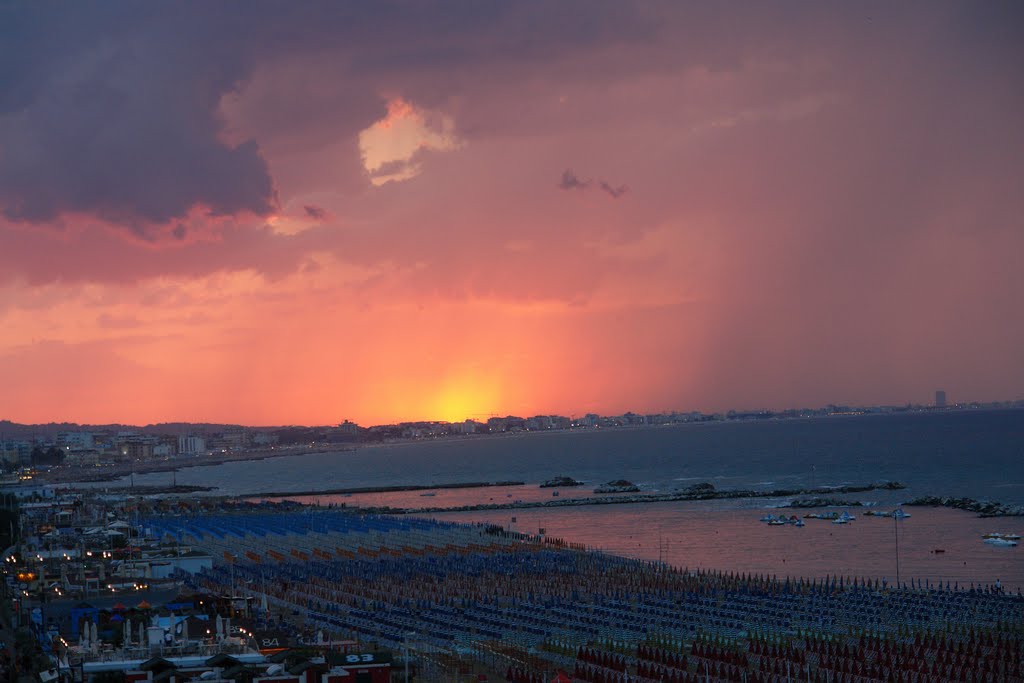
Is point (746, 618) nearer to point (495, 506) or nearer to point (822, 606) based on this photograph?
point (822, 606)

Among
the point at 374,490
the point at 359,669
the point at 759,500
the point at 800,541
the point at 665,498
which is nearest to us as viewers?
the point at 359,669

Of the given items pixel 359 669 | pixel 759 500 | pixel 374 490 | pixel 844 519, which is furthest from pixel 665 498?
pixel 359 669

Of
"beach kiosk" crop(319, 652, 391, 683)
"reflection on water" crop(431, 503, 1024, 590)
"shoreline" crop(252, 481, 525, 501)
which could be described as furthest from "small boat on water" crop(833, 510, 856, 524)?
"shoreline" crop(252, 481, 525, 501)

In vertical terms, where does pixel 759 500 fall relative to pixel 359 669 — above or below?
below

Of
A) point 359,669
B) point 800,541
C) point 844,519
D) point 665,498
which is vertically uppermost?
point 359,669

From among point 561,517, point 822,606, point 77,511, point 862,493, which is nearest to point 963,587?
point 822,606

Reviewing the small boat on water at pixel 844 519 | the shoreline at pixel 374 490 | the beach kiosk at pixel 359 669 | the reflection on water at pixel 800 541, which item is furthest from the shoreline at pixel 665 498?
the beach kiosk at pixel 359 669

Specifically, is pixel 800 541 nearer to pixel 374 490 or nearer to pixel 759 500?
pixel 759 500

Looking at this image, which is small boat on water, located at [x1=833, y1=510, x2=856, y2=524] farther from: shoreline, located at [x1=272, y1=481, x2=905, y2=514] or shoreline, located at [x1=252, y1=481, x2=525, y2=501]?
shoreline, located at [x1=252, y1=481, x2=525, y2=501]

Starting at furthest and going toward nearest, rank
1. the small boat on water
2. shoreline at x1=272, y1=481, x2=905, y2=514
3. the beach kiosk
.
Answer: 1. shoreline at x1=272, y1=481, x2=905, y2=514
2. the small boat on water
3. the beach kiosk
